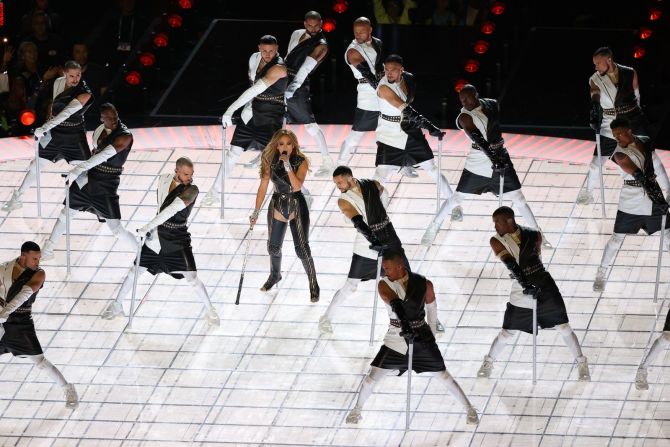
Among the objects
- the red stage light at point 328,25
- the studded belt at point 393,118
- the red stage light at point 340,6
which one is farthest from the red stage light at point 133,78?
the studded belt at point 393,118

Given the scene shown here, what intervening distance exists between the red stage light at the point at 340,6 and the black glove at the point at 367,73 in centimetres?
282

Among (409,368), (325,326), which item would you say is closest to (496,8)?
(325,326)

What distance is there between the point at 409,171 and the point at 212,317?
7.93ft

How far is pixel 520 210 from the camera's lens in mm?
13852

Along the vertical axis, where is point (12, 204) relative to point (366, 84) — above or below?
below

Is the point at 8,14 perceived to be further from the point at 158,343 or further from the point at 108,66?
the point at 158,343

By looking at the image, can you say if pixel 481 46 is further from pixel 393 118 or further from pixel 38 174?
pixel 38 174

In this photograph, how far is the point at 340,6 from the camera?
57.2ft

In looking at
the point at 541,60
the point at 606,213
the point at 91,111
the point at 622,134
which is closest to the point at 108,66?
the point at 91,111

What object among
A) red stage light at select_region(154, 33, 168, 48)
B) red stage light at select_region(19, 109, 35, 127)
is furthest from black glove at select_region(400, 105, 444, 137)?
red stage light at select_region(154, 33, 168, 48)

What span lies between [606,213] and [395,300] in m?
4.35

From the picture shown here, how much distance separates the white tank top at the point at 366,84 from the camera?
14.7 m

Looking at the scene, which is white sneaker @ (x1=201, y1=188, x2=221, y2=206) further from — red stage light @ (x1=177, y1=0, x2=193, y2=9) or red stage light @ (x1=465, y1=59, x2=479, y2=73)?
red stage light @ (x1=177, y1=0, x2=193, y2=9)

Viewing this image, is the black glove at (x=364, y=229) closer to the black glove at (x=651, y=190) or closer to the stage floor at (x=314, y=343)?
the stage floor at (x=314, y=343)
